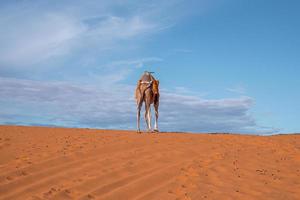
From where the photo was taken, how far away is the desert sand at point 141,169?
26.6 ft

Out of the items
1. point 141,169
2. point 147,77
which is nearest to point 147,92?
point 147,77

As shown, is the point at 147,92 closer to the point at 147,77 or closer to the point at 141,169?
the point at 147,77

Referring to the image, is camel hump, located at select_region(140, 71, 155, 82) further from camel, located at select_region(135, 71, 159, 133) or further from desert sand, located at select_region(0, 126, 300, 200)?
desert sand, located at select_region(0, 126, 300, 200)

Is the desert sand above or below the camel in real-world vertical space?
below

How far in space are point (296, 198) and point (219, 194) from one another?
1.71m

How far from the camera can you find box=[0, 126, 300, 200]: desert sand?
8102mm

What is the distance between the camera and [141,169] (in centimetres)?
964

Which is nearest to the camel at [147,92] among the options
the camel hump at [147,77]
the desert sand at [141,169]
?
the camel hump at [147,77]

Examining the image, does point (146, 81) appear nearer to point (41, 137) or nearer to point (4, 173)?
point (41, 137)

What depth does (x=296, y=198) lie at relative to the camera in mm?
8484

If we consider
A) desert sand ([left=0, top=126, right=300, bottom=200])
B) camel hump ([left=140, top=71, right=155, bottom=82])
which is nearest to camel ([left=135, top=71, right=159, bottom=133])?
camel hump ([left=140, top=71, right=155, bottom=82])

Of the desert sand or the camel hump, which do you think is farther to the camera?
the camel hump

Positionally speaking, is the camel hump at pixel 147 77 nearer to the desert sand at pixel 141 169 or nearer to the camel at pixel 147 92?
the camel at pixel 147 92

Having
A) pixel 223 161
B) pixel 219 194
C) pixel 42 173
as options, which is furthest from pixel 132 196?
pixel 223 161
